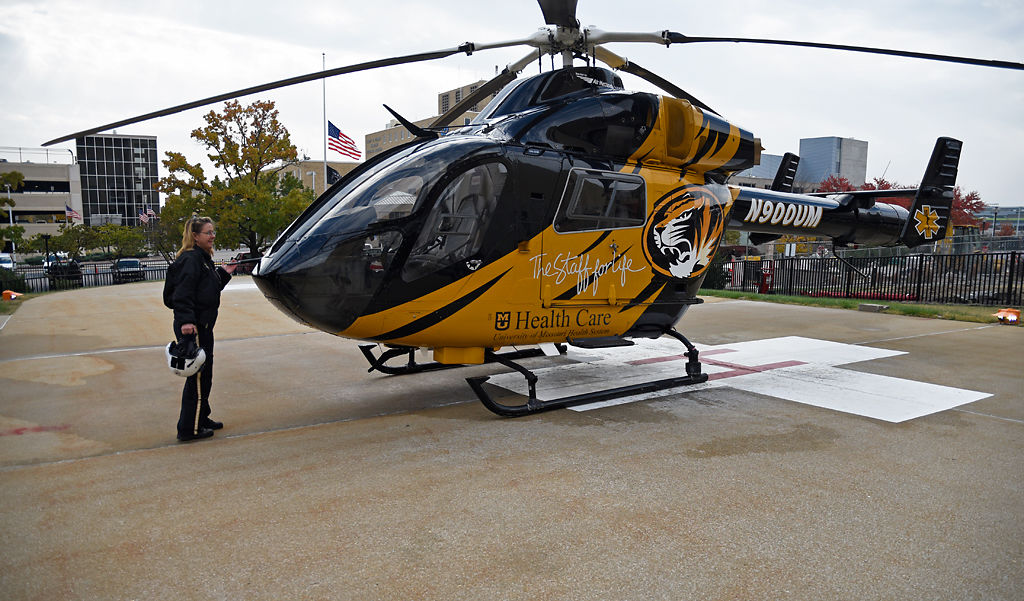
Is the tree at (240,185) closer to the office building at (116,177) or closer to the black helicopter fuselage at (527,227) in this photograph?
the black helicopter fuselage at (527,227)

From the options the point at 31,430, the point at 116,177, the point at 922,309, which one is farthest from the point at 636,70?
the point at 116,177

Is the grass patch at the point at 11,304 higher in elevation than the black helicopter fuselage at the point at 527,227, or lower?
lower

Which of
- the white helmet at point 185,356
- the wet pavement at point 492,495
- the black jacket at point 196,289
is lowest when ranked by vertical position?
the wet pavement at point 492,495

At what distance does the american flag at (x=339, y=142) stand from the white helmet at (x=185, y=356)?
2068cm

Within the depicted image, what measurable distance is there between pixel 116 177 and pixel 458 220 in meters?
129

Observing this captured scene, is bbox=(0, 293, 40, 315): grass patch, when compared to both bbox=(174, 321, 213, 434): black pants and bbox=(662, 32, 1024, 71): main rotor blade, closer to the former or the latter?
bbox=(174, 321, 213, 434): black pants

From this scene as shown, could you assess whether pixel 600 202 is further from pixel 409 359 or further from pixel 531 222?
pixel 409 359

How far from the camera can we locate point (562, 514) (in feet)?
12.1

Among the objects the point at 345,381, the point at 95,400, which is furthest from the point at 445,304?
the point at 95,400

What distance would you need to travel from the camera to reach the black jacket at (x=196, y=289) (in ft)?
15.7

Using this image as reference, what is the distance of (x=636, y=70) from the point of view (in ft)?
24.3

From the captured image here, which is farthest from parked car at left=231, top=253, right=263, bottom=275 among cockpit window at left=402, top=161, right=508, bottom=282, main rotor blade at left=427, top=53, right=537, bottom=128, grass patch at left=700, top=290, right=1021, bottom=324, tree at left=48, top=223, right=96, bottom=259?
tree at left=48, top=223, right=96, bottom=259

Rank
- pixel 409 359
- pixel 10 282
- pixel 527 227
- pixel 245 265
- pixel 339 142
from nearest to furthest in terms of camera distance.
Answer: pixel 527 227 → pixel 409 359 → pixel 245 265 → pixel 10 282 → pixel 339 142

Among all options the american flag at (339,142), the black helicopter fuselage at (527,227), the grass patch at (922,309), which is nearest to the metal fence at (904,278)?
the grass patch at (922,309)
